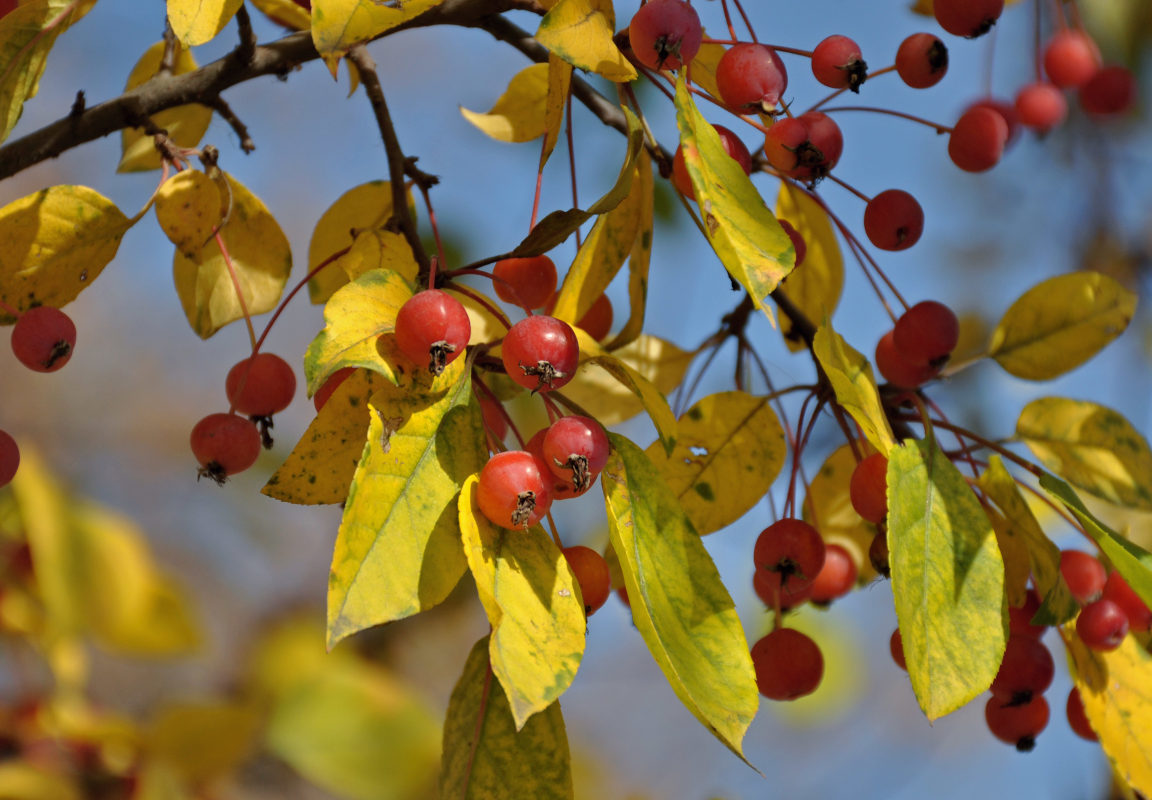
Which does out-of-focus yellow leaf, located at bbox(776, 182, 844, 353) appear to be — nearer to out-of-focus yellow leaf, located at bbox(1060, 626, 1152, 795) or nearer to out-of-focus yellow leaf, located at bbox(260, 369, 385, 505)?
out-of-focus yellow leaf, located at bbox(1060, 626, 1152, 795)

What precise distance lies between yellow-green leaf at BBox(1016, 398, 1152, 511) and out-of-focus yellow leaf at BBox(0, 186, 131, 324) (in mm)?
891

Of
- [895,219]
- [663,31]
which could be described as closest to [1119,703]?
[895,219]

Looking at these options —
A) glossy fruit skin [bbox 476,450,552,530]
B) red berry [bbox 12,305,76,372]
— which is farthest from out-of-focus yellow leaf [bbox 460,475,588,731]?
red berry [bbox 12,305,76,372]

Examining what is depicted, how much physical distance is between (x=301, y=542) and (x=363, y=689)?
1.27 m

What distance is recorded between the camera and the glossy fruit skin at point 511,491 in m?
0.59

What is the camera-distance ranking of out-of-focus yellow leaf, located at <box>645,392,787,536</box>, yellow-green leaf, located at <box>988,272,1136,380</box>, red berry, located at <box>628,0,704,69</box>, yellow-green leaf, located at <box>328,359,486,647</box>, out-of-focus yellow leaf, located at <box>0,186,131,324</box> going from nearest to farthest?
yellow-green leaf, located at <box>328,359,486,647</box> → red berry, located at <box>628,0,704,69</box> → out-of-focus yellow leaf, located at <box>0,186,131,324</box> → out-of-focus yellow leaf, located at <box>645,392,787,536</box> → yellow-green leaf, located at <box>988,272,1136,380</box>

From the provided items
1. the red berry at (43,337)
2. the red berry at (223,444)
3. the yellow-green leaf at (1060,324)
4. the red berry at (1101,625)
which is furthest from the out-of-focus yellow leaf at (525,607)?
the yellow-green leaf at (1060,324)

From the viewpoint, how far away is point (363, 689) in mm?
1611

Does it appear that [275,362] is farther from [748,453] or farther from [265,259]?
[748,453]

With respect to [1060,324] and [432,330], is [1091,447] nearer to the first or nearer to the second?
[1060,324]

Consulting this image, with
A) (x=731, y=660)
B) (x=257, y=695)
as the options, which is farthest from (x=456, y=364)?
(x=257, y=695)

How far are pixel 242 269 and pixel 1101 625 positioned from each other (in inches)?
33.8

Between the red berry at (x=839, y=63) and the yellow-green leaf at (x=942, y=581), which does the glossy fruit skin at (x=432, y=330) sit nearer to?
→ the yellow-green leaf at (x=942, y=581)

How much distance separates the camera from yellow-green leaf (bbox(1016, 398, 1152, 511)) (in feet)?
3.16
